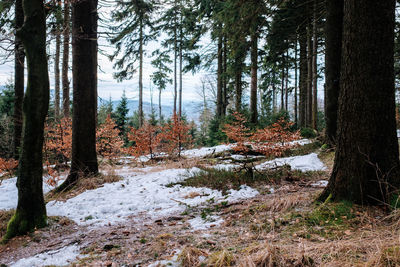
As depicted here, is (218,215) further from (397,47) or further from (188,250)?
(397,47)

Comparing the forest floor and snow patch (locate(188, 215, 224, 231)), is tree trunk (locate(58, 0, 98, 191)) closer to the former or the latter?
the forest floor

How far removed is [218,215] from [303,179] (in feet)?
7.68

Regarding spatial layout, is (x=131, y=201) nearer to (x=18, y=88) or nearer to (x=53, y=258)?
(x=53, y=258)

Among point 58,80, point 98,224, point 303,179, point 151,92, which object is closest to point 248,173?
point 303,179

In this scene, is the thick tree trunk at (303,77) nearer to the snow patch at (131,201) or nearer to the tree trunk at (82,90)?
the snow patch at (131,201)

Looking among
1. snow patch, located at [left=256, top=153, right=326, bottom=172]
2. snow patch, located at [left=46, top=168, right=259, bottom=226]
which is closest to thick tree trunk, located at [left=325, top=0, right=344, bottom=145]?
snow patch, located at [left=256, top=153, right=326, bottom=172]

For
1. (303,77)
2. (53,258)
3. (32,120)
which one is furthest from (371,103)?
(303,77)

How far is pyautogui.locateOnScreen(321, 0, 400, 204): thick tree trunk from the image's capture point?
2.57 meters

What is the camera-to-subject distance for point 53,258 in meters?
2.65

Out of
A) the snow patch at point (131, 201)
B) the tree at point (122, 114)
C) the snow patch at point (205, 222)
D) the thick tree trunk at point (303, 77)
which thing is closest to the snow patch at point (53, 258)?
the snow patch at point (131, 201)

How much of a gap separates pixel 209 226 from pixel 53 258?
1889mm

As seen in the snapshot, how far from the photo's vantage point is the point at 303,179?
15.8 ft

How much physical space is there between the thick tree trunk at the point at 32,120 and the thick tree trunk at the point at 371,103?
4.31 meters

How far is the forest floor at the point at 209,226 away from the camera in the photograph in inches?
73.4
